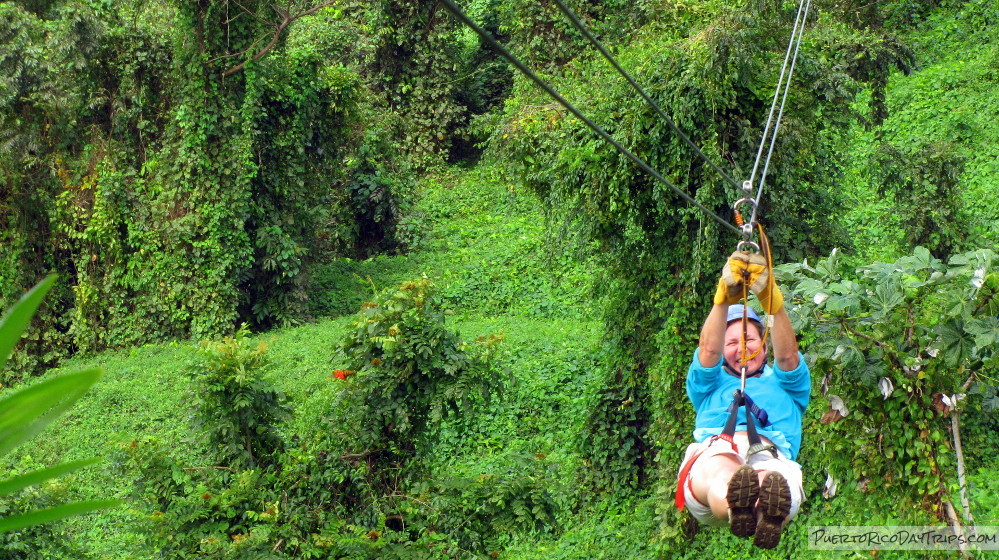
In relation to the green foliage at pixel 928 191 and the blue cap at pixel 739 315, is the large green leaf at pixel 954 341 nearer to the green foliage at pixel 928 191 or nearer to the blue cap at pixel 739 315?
the blue cap at pixel 739 315

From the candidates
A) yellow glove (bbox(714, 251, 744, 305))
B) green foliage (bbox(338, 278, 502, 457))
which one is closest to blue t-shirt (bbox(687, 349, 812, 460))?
yellow glove (bbox(714, 251, 744, 305))

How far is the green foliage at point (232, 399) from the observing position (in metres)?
5.42

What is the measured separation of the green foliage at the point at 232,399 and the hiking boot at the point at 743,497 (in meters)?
3.06

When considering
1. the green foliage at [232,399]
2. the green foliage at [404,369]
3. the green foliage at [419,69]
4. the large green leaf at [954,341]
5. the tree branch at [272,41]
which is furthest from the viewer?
the green foliage at [419,69]

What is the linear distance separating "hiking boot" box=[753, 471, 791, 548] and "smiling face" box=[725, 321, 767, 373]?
65 centimetres

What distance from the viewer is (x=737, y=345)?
411cm

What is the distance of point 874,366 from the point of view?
4957 millimetres

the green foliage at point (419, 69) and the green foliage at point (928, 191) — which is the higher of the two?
the green foliage at point (419, 69)

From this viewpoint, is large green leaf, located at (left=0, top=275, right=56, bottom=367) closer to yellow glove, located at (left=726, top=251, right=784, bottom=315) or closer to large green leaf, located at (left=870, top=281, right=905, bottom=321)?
yellow glove, located at (left=726, top=251, right=784, bottom=315)

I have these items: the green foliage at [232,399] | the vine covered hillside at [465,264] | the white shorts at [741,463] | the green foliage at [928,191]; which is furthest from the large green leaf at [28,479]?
the green foliage at [928,191]

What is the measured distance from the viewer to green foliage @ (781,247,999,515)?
4.77 metres

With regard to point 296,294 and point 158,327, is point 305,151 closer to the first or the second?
point 296,294

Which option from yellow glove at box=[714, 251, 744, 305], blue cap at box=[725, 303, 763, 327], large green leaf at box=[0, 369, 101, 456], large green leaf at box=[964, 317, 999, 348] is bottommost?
large green leaf at box=[964, 317, 999, 348]

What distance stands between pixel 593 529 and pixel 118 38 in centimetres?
998
